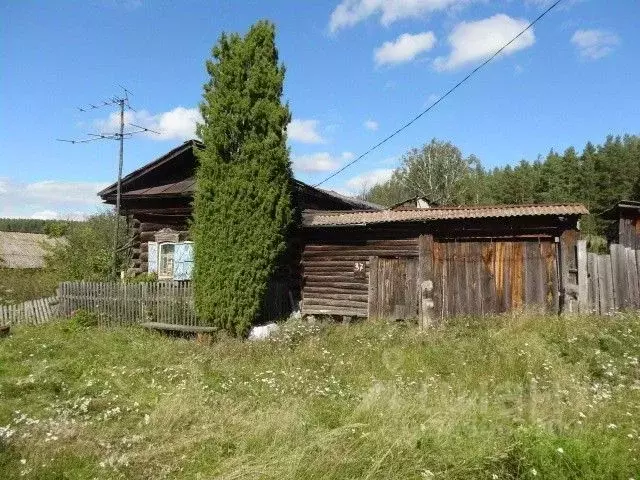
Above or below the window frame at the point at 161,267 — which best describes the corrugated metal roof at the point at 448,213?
above

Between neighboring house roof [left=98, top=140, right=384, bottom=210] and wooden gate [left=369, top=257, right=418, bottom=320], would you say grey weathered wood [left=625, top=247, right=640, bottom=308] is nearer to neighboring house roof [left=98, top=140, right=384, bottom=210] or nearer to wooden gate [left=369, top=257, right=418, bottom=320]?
wooden gate [left=369, top=257, right=418, bottom=320]

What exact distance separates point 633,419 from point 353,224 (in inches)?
311

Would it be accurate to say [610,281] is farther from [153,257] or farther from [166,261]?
[153,257]

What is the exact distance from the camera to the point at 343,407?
5.83 meters

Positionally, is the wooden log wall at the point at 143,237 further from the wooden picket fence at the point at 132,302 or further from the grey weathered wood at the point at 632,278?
the grey weathered wood at the point at 632,278

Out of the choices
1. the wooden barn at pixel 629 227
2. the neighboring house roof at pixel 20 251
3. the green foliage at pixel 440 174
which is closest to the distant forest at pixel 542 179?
the green foliage at pixel 440 174

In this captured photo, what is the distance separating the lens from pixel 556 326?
929 centimetres

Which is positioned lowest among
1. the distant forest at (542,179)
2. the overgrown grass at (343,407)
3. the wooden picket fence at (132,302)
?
the overgrown grass at (343,407)

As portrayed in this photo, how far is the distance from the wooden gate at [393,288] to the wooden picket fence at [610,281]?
375cm

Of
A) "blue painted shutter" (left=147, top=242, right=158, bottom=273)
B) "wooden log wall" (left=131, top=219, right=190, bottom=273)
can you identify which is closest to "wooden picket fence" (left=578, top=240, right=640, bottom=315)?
"wooden log wall" (left=131, top=219, right=190, bottom=273)

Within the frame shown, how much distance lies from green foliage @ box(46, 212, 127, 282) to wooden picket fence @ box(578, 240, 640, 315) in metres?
15.4

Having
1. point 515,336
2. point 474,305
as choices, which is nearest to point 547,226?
point 474,305

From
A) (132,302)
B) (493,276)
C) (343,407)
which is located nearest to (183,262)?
(132,302)

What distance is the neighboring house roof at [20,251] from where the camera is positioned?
37.7 meters
